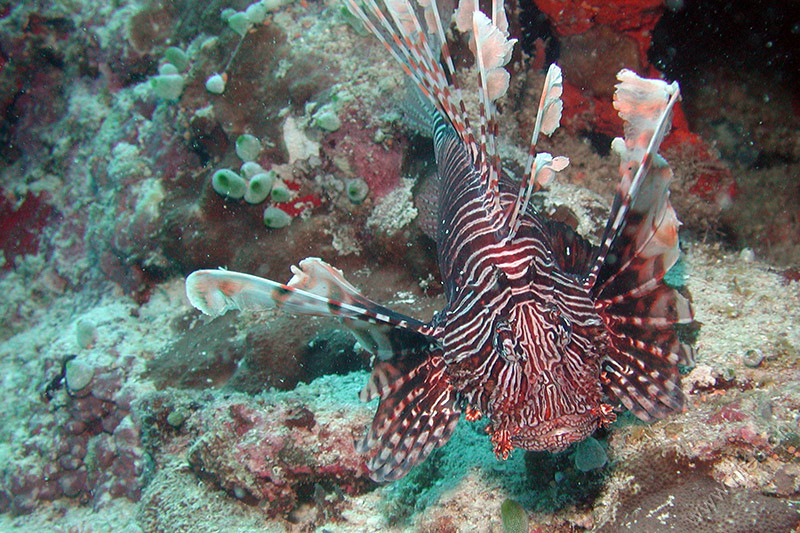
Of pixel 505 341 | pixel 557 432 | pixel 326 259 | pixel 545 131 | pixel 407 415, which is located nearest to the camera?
pixel 557 432

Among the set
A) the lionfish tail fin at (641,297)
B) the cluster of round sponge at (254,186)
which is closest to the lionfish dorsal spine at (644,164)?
the lionfish tail fin at (641,297)

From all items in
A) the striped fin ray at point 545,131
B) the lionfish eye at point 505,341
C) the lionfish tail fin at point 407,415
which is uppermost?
the striped fin ray at point 545,131

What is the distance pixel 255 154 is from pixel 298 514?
376cm

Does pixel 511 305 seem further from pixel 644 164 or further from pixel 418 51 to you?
pixel 418 51

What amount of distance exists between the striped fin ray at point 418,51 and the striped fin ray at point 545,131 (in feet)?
1.57

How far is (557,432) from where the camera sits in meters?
1.90

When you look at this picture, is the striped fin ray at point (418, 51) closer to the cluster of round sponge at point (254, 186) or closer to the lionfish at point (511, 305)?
the lionfish at point (511, 305)

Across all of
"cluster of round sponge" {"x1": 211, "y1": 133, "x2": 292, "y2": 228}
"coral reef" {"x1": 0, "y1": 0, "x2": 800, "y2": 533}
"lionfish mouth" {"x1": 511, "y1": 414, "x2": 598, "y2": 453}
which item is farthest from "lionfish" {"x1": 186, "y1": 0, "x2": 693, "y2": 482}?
"cluster of round sponge" {"x1": 211, "y1": 133, "x2": 292, "y2": 228}

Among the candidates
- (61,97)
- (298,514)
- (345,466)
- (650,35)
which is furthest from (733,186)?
(61,97)

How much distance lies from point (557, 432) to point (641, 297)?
104 centimetres

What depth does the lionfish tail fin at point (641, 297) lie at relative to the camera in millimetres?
2236

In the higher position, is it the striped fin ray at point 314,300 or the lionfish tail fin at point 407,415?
the striped fin ray at point 314,300

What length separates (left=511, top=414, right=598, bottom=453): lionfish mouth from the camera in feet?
6.25

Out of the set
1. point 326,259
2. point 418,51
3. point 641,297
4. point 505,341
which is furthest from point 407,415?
point 326,259
